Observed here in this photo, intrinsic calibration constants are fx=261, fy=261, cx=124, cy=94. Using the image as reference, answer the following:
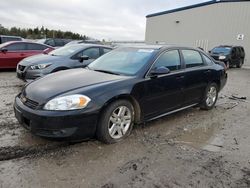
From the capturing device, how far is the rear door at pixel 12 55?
35.1ft

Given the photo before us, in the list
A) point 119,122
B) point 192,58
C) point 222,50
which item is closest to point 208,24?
point 222,50

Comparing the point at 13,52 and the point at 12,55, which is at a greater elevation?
the point at 13,52

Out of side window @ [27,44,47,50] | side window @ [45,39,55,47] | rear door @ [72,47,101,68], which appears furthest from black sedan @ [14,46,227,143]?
side window @ [45,39,55,47]

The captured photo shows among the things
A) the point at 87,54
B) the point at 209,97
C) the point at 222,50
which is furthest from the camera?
the point at 222,50

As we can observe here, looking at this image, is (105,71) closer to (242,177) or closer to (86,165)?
(86,165)

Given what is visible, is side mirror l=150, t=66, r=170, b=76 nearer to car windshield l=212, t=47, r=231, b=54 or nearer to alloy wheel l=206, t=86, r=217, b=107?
alloy wheel l=206, t=86, r=217, b=107

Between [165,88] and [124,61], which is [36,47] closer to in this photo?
[124,61]

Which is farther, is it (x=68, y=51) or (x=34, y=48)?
(x=34, y=48)

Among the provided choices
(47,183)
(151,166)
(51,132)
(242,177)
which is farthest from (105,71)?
(242,177)

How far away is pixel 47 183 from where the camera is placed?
2.90 m

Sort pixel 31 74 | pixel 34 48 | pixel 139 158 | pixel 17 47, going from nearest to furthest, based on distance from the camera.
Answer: pixel 139 158, pixel 31 74, pixel 17 47, pixel 34 48

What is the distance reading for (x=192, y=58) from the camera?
5582mm

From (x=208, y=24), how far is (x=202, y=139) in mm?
22217

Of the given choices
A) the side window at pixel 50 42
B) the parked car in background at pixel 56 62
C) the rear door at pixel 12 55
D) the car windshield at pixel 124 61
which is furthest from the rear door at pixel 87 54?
the side window at pixel 50 42
